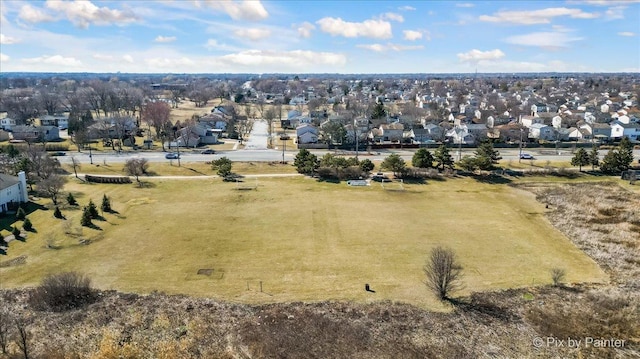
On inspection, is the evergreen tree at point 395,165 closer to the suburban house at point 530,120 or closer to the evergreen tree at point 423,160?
the evergreen tree at point 423,160

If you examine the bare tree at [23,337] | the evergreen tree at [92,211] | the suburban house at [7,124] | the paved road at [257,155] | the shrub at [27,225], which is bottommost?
the bare tree at [23,337]

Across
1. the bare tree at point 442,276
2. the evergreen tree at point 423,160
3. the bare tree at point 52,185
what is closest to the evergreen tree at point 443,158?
the evergreen tree at point 423,160

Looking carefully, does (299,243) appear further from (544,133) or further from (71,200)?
(544,133)

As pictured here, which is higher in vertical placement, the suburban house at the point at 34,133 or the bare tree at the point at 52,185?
the suburban house at the point at 34,133

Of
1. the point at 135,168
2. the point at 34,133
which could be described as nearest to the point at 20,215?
the point at 135,168

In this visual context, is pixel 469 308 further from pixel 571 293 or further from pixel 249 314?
pixel 249 314

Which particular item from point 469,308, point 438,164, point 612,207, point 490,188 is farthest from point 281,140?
point 469,308

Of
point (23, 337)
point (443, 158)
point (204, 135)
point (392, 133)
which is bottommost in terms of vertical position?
point (23, 337)
